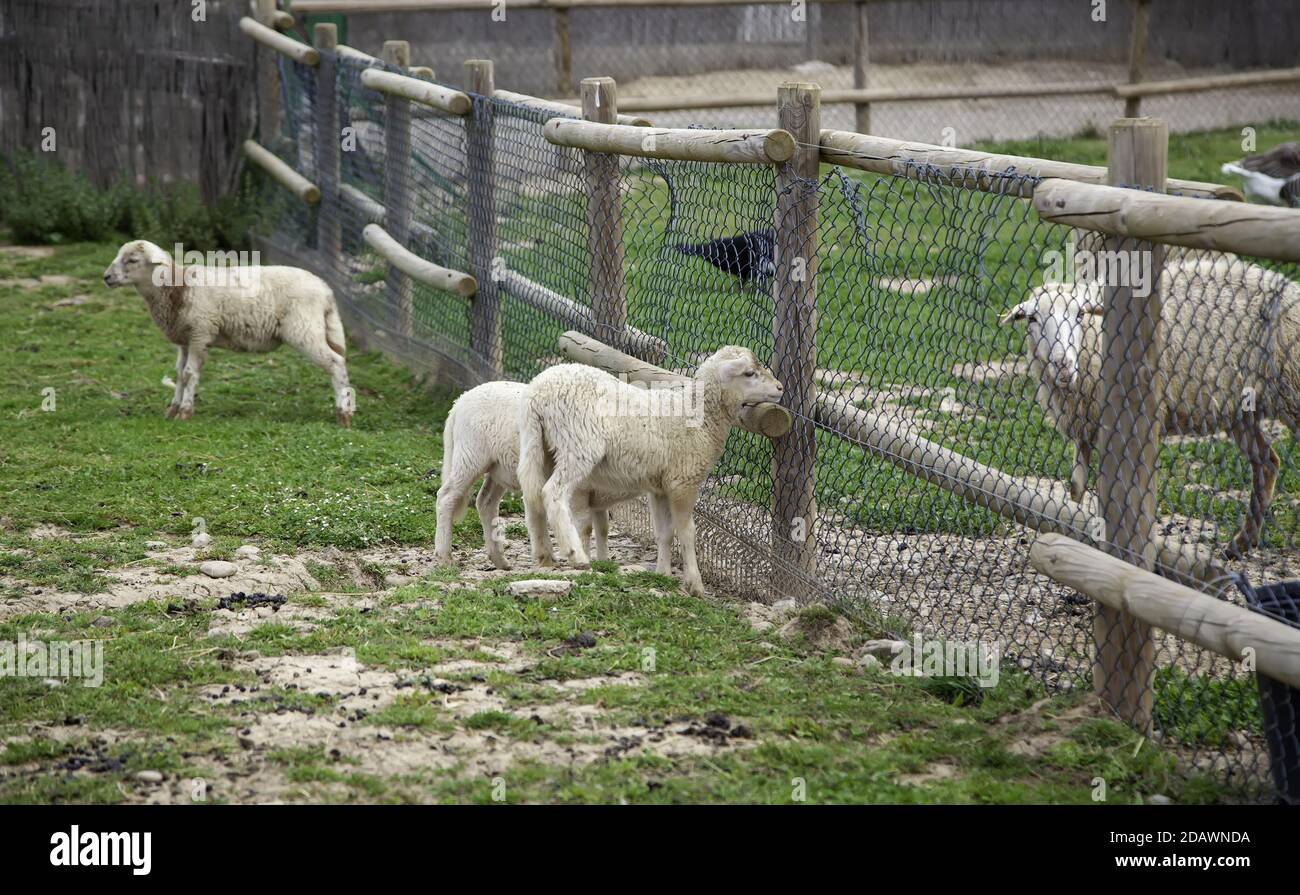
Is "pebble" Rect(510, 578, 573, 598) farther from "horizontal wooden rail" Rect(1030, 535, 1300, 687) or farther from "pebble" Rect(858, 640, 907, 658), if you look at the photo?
"horizontal wooden rail" Rect(1030, 535, 1300, 687)

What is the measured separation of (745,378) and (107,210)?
9.81m

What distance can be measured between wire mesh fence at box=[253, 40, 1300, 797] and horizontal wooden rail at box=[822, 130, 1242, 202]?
1.2 inches

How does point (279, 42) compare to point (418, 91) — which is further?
point (279, 42)

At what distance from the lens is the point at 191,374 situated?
29.0ft

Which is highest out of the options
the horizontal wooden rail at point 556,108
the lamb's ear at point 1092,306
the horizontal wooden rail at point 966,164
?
the horizontal wooden rail at point 556,108

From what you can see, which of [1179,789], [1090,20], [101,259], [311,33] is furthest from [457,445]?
[1090,20]

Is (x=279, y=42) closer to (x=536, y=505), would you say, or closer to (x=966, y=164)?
(x=536, y=505)

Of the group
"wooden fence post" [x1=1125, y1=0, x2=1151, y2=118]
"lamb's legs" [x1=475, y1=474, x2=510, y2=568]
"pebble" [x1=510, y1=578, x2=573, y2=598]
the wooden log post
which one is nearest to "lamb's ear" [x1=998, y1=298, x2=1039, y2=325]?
"pebble" [x1=510, y1=578, x2=573, y2=598]

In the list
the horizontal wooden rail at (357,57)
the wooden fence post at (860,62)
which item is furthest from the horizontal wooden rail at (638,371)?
the wooden fence post at (860,62)

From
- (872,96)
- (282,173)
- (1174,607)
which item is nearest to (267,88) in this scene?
(282,173)

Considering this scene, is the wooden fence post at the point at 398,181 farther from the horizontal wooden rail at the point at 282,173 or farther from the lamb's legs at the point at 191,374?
the lamb's legs at the point at 191,374

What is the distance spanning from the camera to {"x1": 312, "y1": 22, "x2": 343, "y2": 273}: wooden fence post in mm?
11336

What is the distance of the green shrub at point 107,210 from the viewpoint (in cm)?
1330

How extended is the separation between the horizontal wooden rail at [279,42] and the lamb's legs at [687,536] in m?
7.03
